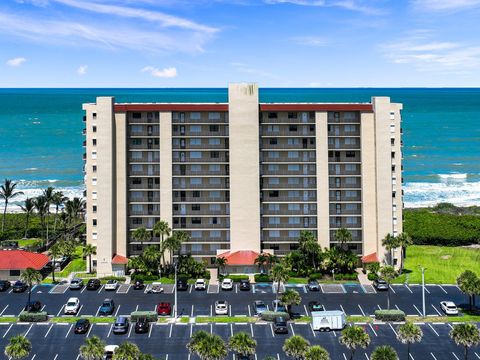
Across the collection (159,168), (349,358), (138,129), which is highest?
(138,129)

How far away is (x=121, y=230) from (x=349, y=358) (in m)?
52.7

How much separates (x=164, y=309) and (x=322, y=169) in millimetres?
40624

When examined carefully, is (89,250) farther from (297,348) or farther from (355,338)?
(355,338)

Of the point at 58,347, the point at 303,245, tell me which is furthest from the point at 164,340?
the point at 303,245

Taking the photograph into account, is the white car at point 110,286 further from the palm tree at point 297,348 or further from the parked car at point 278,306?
the palm tree at point 297,348

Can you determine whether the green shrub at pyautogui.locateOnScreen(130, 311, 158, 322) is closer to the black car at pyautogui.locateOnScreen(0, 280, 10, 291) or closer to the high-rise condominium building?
the black car at pyautogui.locateOnScreen(0, 280, 10, 291)

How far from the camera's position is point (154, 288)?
101000 millimetres

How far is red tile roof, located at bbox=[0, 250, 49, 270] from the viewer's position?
105 m

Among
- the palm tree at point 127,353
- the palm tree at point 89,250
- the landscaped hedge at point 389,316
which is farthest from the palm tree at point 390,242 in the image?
→ the palm tree at point 127,353

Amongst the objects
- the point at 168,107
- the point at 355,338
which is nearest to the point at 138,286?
the point at 168,107

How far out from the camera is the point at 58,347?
251ft

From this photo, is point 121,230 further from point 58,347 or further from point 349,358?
point 349,358

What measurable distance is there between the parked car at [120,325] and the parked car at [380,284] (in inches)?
1603

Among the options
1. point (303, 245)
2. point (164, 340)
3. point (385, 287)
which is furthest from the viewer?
point (303, 245)
